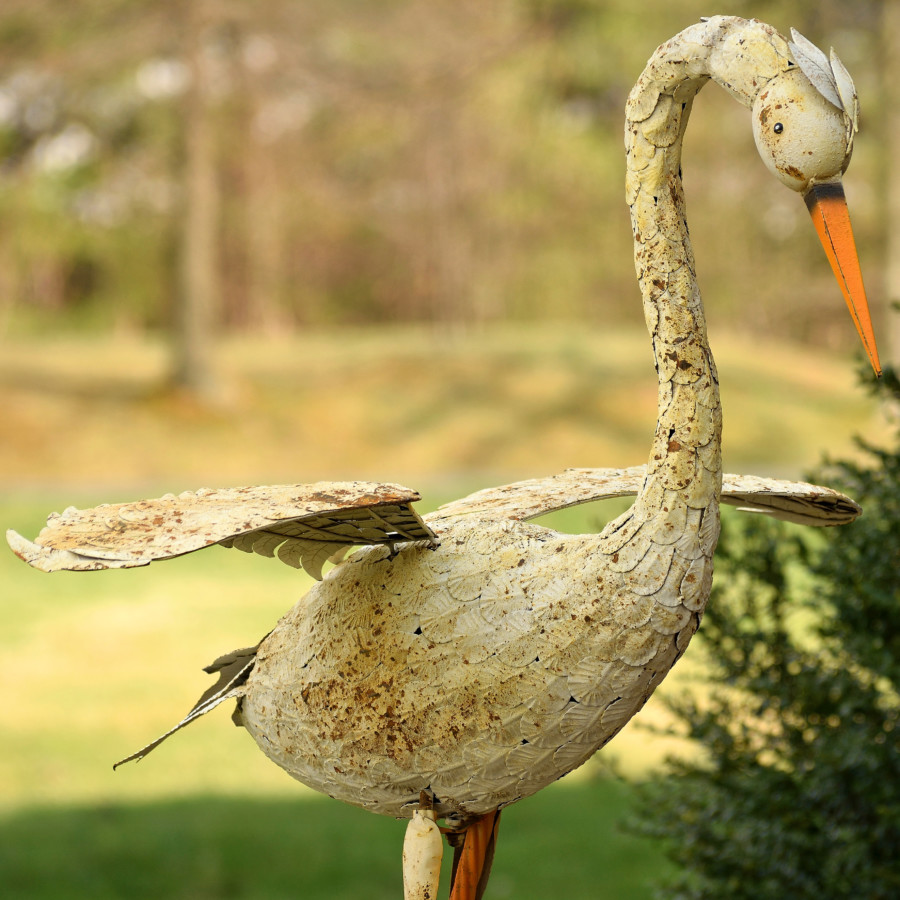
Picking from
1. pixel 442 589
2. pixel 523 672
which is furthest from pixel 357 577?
pixel 523 672

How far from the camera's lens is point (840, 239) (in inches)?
56.7

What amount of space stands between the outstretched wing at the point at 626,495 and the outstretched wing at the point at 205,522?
31 cm

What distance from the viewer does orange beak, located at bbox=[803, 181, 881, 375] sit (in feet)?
4.69

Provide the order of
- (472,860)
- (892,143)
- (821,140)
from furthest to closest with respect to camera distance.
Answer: (892,143) < (472,860) < (821,140)

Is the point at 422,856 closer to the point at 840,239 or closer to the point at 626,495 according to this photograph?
the point at 626,495

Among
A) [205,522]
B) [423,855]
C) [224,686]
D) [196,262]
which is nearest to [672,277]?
[205,522]

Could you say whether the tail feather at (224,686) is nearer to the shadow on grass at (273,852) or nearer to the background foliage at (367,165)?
the shadow on grass at (273,852)

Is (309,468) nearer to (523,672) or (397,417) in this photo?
(397,417)

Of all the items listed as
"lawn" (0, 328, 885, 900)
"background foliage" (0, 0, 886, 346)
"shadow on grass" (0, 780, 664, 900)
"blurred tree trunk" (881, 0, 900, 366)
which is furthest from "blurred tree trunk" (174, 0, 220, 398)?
"shadow on grass" (0, 780, 664, 900)

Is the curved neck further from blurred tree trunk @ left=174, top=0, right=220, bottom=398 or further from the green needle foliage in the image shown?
blurred tree trunk @ left=174, top=0, right=220, bottom=398

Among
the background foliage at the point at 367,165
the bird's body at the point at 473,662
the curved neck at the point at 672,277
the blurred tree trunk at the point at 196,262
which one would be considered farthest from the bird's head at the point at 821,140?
the blurred tree trunk at the point at 196,262

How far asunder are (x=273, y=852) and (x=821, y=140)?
445 centimetres

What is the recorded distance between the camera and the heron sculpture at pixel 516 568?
149 cm

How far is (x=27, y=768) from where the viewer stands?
6.08 m
